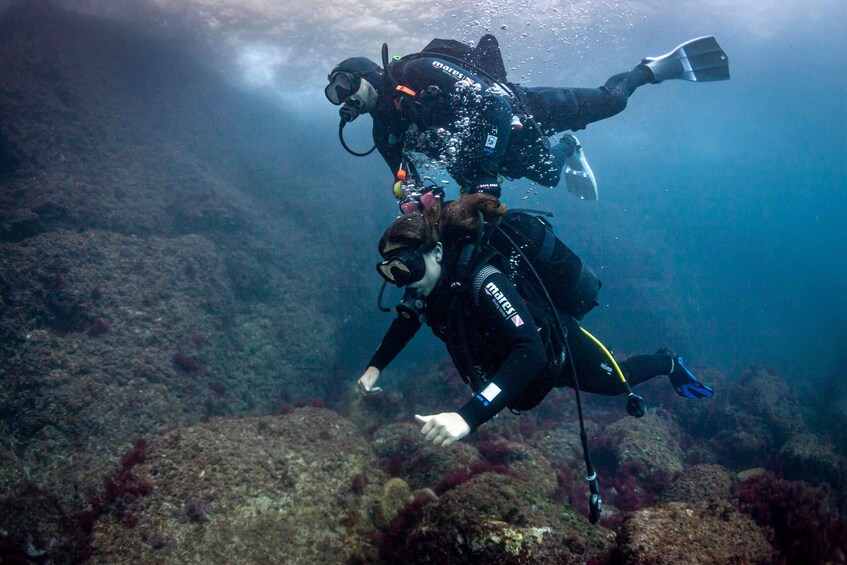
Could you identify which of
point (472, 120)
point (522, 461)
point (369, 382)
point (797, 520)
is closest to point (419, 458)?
point (522, 461)

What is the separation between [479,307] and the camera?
335 cm

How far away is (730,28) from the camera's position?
2591 centimetres

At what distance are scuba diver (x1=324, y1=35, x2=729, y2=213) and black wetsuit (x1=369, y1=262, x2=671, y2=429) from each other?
1457 millimetres

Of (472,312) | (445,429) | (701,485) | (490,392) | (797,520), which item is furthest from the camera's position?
(701,485)

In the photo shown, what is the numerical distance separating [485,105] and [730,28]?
1236 inches

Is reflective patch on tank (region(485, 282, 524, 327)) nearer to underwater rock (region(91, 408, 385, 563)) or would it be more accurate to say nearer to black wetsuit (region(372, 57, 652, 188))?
black wetsuit (region(372, 57, 652, 188))

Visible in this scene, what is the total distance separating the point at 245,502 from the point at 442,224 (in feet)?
12.5

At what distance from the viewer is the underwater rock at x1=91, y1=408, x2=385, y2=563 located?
3.89 meters

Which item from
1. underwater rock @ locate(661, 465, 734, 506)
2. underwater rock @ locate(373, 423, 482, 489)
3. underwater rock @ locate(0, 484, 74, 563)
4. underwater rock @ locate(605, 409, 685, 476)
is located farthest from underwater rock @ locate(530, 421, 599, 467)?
underwater rock @ locate(0, 484, 74, 563)

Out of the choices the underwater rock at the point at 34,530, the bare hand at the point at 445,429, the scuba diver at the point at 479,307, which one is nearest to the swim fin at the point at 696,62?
the scuba diver at the point at 479,307

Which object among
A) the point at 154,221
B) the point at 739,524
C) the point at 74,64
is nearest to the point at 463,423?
the point at 739,524

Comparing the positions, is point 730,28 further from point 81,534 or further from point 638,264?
point 81,534

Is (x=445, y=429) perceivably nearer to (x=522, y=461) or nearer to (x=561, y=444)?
(x=522, y=461)

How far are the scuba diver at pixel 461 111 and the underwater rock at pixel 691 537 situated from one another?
3452 mm
